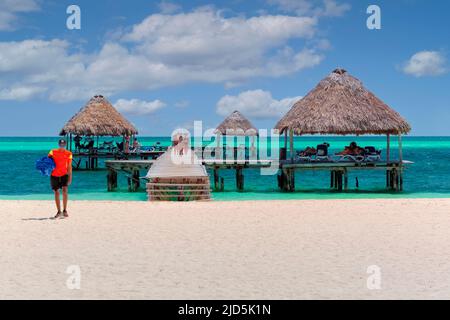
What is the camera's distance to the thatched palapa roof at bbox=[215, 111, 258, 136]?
2859 cm

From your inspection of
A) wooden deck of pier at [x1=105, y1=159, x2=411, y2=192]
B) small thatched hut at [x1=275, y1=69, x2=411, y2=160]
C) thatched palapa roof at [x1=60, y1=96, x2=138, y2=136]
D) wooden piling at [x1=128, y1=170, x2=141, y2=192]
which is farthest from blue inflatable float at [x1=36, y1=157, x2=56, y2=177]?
thatched palapa roof at [x1=60, y1=96, x2=138, y2=136]

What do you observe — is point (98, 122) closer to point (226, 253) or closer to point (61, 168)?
point (61, 168)

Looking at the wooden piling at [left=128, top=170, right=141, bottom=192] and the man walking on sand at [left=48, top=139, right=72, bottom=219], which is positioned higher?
the man walking on sand at [left=48, top=139, right=72, bottom=219]

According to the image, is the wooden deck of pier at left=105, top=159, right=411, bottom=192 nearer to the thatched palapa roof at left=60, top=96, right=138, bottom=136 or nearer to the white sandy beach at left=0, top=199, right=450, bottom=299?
the white sandy beach at left=0, top=199, right=450, bottom=299

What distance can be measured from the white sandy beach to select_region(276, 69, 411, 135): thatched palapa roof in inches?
323

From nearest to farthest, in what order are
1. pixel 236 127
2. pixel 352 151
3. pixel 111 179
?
pixel 352 151 → pixel 111 179 → pixel 236 127

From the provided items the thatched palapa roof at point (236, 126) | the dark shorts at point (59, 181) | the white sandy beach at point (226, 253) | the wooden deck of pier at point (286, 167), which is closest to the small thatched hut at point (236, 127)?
the thatched palapa roof at point (236, 126)

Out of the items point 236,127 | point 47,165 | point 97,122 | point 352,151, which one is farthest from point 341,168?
point 97,122

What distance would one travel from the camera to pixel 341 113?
72.0 ft

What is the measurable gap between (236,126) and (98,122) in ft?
29.1

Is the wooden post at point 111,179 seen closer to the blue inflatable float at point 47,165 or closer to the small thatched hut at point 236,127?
the small thatched hut at point 236,127

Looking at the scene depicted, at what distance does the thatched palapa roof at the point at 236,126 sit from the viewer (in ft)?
93.8
